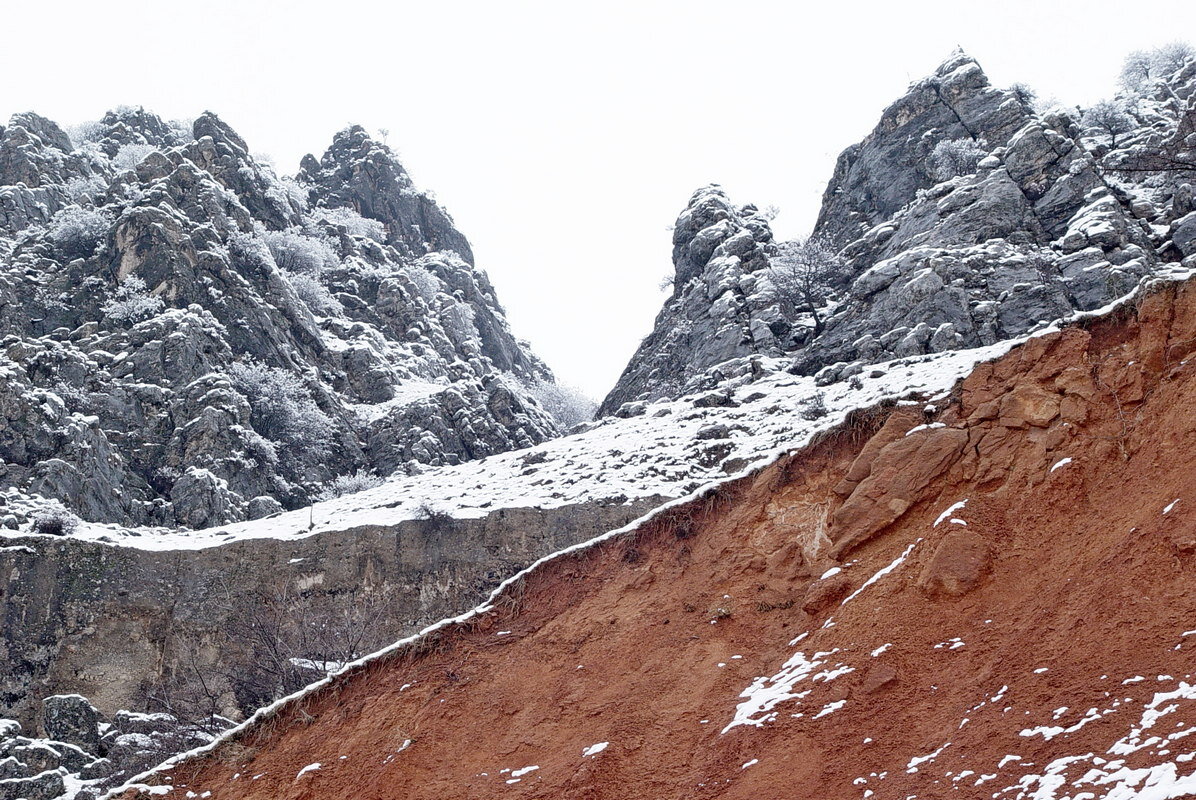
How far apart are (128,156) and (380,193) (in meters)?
18.0

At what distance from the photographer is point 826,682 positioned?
946 cm

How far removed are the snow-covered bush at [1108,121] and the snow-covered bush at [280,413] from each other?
35.5m

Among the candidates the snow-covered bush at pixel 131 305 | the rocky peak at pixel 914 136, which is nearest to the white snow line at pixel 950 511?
the rocky peak at pixel 914 136

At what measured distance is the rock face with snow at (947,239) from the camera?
31.9 meters

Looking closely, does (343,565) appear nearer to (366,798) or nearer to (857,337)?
(366,798)

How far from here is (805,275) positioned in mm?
41500

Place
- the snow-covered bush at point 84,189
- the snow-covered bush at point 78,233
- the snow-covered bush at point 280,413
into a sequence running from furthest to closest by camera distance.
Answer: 1. the snow-covered bush at point 84,189
2. the snow-covered bush at point 78,233
3. the snow-covered bush at point 280,413

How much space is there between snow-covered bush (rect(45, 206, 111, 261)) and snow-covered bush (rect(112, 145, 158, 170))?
1624 centimetres

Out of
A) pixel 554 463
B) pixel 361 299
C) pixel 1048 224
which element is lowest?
pixel 554 463

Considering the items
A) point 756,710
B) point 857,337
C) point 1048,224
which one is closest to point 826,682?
point 756,710

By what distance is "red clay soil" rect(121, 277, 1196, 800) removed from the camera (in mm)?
7836

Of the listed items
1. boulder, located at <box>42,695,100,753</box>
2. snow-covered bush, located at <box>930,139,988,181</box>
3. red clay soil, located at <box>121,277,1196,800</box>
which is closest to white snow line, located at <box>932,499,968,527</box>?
red clay soil, located at <box>121,277,1196,800</box>

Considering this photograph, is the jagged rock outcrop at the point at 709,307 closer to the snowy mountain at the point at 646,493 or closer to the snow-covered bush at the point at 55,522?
the snowy mountain at the point at 646,493

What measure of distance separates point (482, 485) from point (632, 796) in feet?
71.4
